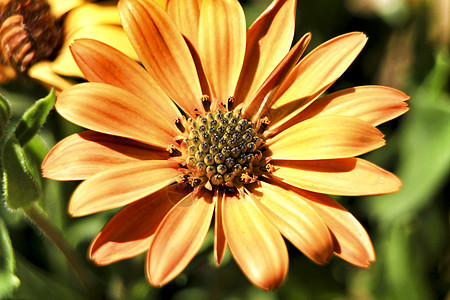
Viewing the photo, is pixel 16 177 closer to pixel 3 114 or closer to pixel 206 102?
pixel 3 114

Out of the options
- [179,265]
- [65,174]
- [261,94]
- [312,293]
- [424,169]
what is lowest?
[312,293]

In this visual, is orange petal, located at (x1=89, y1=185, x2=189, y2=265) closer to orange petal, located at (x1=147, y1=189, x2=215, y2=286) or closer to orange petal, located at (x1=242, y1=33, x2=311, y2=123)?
orange petal, located at (x1=147, y1=189, x2=215, y2=286)

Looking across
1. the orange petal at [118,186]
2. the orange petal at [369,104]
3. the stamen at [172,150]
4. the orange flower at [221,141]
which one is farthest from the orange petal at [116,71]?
the orange petal at [369,104]

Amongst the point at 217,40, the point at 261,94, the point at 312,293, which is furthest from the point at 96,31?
the point at 312,293

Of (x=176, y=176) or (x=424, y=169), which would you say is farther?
(x=424, y=169)

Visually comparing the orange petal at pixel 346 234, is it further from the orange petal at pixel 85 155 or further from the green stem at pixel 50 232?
the green stem at pixel 50 232

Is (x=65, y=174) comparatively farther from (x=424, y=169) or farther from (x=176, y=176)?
(x=424, y=169)
